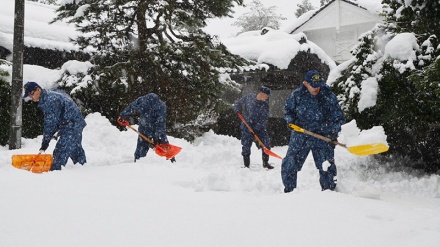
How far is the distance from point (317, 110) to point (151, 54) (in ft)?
19.7

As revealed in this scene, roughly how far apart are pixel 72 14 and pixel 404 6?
7.99m

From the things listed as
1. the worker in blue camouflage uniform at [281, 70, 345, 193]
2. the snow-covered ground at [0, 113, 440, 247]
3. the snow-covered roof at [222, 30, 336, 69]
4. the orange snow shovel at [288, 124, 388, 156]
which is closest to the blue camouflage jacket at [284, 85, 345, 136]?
the worker in blue camouflage uniform at [281, 70, 345, 193]

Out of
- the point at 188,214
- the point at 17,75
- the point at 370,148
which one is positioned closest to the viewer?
the point at 188,214

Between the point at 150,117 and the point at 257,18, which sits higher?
the point at 257,18

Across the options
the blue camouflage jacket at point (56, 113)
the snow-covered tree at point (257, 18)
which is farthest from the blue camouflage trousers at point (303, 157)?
the snow-covered tree at point (257, 18)

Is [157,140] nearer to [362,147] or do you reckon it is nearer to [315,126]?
[315,126]

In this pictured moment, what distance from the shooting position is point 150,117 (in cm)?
697

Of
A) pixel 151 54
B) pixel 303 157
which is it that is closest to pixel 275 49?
pixel 151 54

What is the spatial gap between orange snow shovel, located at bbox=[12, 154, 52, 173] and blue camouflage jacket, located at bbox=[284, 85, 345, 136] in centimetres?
332

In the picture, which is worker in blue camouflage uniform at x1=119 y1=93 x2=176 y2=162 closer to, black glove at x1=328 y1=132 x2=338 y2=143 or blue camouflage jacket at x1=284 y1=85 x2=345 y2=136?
blue camouflage jacket at x1=284 y1=85 x2=345 y2=136

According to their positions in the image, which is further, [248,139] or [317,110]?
[248,139]

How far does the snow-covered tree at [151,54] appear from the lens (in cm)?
962

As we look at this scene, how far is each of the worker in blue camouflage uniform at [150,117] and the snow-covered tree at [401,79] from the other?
3.11 m

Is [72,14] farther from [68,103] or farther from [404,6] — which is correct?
[404,6]
